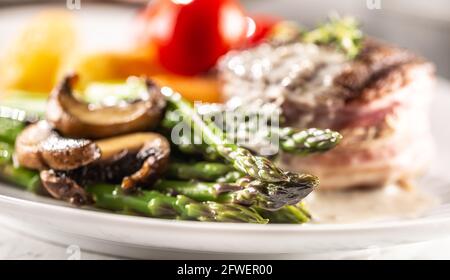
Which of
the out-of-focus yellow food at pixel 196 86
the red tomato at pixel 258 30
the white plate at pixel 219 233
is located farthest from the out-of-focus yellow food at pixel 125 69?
the white plate at pixel 219 233

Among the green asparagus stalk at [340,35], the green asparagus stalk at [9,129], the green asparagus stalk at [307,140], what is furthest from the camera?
the green asparagus stalk at [340,35]

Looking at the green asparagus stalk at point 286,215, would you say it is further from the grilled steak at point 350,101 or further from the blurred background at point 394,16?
the blurred background at point 394,16

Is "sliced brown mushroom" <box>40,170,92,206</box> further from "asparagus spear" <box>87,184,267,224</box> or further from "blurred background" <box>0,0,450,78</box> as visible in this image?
"blurred background" <box>0,0,450,78</box>

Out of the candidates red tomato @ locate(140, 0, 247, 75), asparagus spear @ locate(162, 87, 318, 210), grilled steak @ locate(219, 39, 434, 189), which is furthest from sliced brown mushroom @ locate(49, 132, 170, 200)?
red tomato @ locate(140, 0, 247, 75)

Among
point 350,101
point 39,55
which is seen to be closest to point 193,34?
point 39,55
